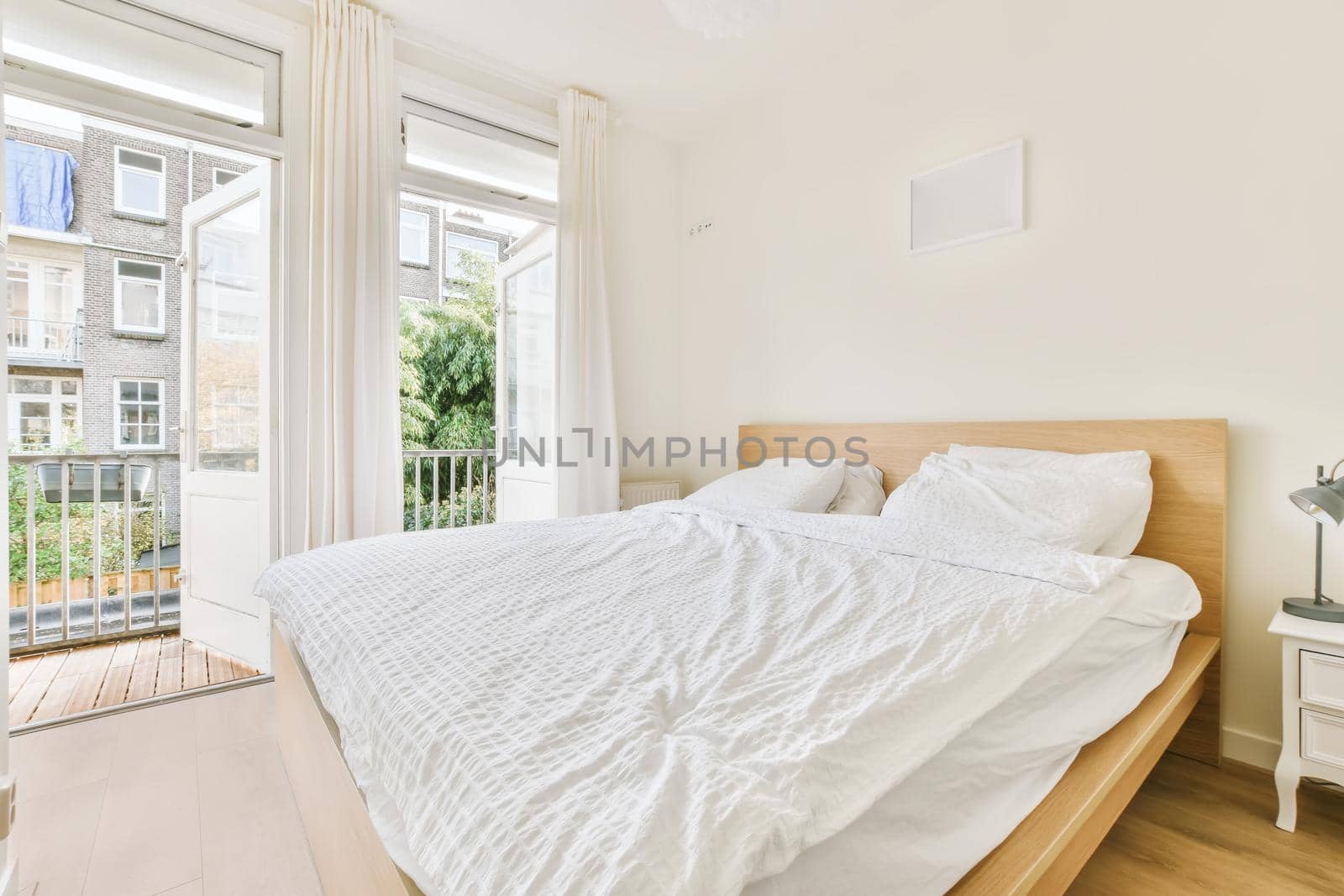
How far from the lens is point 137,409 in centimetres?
711

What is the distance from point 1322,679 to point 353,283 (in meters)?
3.54

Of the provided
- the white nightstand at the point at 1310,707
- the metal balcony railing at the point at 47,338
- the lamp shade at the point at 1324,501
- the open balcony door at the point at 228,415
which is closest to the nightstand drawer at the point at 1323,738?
the white nightstand at the point at 1310,707

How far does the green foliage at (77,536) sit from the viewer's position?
5.11 m

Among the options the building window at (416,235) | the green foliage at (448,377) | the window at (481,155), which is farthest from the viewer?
the building window at (416,235)

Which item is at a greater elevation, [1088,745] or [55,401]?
[55,401]

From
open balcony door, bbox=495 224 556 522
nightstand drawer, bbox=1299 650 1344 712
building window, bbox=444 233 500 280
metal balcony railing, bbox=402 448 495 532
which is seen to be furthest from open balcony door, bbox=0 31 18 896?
building window, bbox=444 233 500 280

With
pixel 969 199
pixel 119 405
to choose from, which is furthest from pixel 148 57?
pixel 119 405

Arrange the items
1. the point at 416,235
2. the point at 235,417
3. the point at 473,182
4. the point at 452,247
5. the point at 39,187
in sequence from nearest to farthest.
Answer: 1. the point at 235,417
2. the point at 473,182
3. the point at 39,187
4. the point at 416,235
5. the point at 452,247

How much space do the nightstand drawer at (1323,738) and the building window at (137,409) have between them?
31.5 feet

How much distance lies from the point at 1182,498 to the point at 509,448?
3501 millimetres

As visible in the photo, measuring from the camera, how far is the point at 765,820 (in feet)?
1.94

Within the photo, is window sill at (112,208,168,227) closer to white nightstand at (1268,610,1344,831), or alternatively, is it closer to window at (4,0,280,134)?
window at (4,0,280,134)

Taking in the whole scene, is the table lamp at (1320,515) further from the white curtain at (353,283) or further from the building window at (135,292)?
the building window at (135,292)

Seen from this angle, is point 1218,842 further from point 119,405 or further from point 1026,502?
point 119,405
